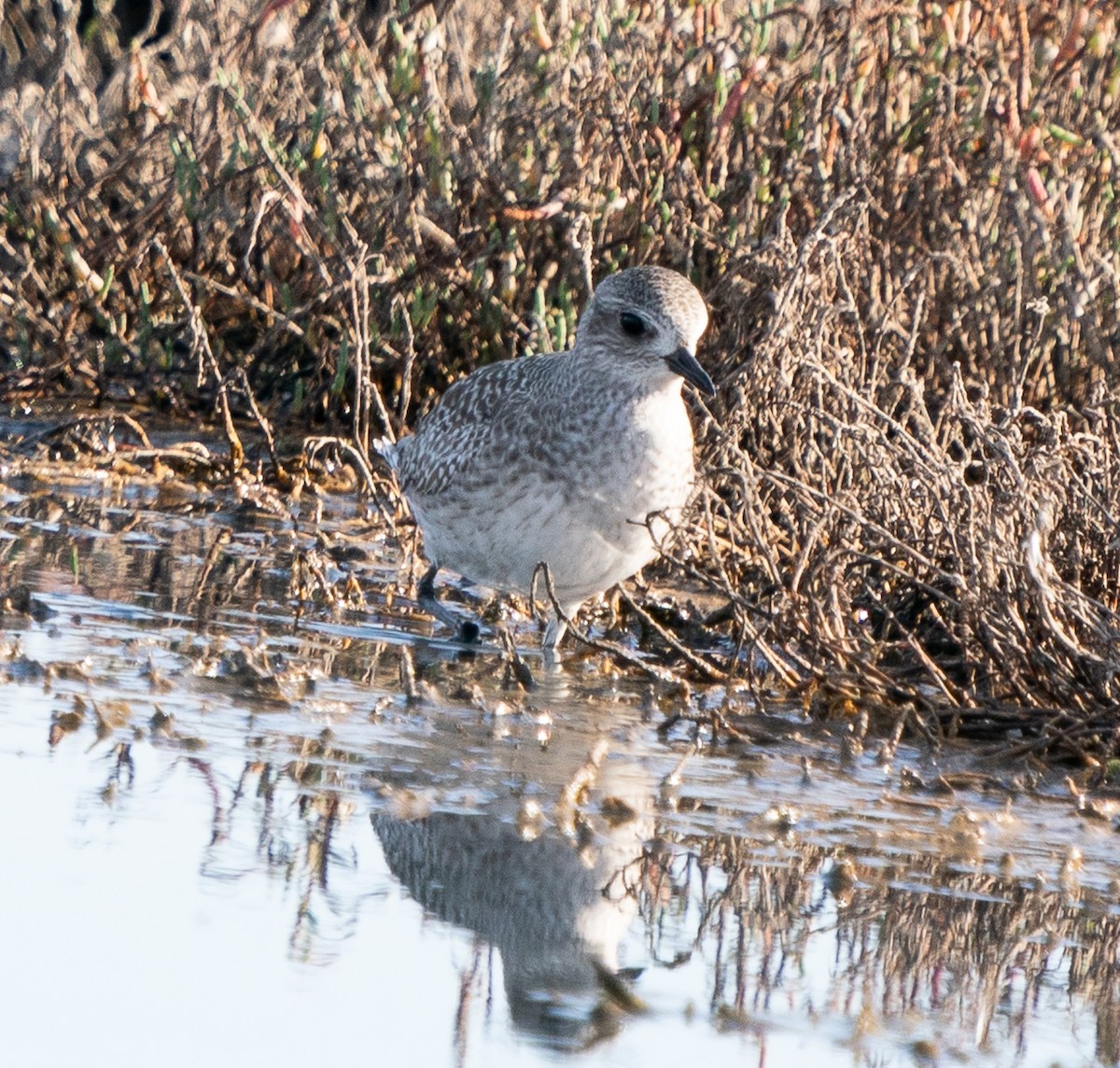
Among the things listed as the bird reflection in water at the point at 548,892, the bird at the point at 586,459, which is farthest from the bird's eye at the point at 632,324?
the bird reflection in water at the point at 548,892

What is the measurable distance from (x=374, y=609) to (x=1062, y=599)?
2273 mm

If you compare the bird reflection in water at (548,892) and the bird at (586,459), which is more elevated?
the bird at (586,459)

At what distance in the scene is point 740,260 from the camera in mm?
6789

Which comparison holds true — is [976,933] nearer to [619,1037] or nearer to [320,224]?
[619,1037]

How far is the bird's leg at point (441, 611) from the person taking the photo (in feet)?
20.6

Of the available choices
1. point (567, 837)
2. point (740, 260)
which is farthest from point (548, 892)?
point (740, 260)

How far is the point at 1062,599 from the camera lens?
16.7ft

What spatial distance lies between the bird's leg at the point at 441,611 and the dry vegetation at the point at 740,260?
21.6 inches

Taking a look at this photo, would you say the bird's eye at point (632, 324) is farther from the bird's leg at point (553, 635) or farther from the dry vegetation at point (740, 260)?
the bird's leg at point (553, 635)

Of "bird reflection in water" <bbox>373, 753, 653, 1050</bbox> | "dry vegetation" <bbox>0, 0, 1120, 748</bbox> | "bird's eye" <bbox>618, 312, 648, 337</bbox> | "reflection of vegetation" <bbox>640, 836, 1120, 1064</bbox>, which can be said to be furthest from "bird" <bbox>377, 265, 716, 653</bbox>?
"reflection of vegetation" <bbox>640, 836, 1120, 1064</bbox>

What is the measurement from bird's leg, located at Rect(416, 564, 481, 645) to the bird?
0.21m

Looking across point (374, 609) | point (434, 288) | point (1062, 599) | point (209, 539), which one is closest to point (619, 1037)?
point (1062, 599)

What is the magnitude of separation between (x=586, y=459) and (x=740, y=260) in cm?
135

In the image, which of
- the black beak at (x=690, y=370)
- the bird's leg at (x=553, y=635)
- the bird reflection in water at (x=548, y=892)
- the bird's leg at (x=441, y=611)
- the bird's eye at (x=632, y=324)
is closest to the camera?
the bird reflection in water at (x=548, y=892)
